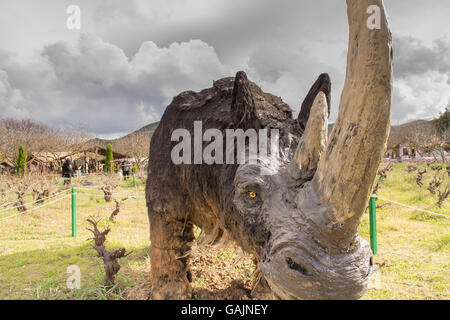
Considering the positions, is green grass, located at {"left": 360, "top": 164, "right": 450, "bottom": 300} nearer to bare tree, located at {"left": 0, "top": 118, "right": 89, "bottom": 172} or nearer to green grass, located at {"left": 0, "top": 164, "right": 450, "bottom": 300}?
green grass, located at {"left": 0, "top": 164, "right": 450, "bottom": 300}

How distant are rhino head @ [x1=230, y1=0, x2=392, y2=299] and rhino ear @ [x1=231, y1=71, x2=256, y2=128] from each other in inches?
37.0

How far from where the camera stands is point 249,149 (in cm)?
245

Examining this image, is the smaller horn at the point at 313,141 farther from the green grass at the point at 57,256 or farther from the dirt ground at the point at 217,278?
the green grass at the point at 57,256

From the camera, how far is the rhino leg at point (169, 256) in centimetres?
355

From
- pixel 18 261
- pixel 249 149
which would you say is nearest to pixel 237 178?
pixel 249 149

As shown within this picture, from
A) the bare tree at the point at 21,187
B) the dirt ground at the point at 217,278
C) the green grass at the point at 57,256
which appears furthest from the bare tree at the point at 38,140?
the dirt ground at the point at 217,278

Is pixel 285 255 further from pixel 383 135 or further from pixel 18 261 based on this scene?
pixel 18 261

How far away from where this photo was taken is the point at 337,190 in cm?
144

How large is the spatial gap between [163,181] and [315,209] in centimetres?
234

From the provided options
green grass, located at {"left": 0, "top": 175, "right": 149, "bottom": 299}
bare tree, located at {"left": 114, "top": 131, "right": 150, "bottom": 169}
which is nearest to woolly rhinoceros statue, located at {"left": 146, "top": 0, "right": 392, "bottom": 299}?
green grass, located at {"left": 0, "top": 175, "right": 149, "bottom": 299}

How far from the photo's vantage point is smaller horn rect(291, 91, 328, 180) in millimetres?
1749

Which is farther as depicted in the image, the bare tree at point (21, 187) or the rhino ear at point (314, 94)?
the bare tree at point (21, 187)

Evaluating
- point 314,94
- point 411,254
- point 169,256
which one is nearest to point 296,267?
point 314,94

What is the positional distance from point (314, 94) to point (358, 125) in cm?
166
